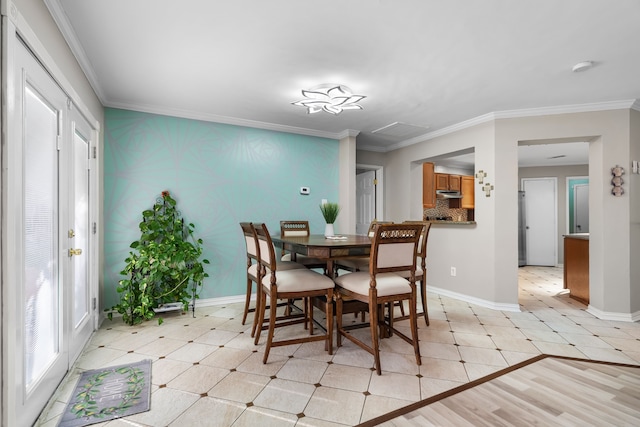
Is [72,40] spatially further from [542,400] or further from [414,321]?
[542,400]

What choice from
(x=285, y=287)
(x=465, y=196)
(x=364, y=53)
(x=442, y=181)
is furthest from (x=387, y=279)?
(x=465, y=196)

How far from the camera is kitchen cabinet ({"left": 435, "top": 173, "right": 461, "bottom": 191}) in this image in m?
6.26

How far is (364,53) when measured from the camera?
2365 millimetres

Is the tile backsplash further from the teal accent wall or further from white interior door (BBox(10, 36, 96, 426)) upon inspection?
white interior door (BBox(10, 36, 96, 426))

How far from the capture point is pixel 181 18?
196 centimetres

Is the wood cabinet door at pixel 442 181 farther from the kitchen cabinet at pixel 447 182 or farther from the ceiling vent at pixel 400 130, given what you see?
the ceiling vent at pixel 400 130

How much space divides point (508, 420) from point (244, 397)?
1494 millimetres

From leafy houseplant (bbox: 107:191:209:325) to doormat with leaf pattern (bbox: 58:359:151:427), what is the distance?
0.89 meters

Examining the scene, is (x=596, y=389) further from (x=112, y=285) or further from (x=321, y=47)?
(x=112, y=285)

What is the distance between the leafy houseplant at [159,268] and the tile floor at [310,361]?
0.21 m

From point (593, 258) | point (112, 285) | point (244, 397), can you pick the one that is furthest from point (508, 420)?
point (112, 285)

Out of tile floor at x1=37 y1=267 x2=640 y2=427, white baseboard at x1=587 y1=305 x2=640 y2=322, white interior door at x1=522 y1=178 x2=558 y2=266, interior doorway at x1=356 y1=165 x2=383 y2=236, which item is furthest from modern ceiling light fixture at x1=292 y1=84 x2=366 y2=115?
white interior door at x1=522 y1=178 x2=558 y2=266

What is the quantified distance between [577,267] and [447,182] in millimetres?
2737

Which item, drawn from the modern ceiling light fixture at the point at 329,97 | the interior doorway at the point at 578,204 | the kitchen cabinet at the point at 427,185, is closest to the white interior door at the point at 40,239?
the modern ceiling light fixture at the point at 329,97
